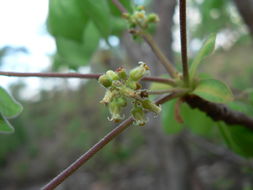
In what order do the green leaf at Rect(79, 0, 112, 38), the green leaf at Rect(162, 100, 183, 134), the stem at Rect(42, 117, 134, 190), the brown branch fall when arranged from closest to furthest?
the stem at Rect(42, 117, 134, 190) → the brown branch → the green leaf at Rect(79, 0, 112, 38) → the green leaf at Rect(162, 100, 183, 134)

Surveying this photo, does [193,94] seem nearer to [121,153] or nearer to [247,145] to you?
[247,145]

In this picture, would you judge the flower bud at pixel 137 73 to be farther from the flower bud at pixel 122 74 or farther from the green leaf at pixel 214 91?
the green leaf at pixel 214 91

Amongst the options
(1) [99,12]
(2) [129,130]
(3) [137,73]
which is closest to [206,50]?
(3) [137,73]

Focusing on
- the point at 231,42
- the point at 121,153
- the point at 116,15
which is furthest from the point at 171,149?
the point at 231,42

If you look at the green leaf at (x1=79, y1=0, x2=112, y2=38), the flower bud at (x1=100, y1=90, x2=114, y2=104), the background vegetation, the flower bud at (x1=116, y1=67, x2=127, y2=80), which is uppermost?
the background vegetation

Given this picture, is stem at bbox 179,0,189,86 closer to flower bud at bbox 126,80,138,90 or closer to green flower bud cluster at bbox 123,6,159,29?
flower bud at bbox 126,80,138,90

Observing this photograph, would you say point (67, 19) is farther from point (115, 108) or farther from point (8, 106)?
point (115, 108)

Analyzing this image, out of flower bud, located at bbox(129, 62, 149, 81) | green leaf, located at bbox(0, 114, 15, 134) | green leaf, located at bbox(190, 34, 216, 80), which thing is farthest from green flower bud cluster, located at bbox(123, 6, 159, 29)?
green leaf, located at bbox(0, 114, 15, 134)
